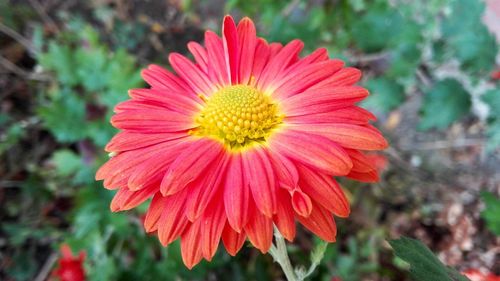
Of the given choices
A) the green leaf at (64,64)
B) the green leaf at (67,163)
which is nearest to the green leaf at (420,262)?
the green leaf at (67,163)

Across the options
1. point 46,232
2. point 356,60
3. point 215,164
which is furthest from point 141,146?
point 46,232

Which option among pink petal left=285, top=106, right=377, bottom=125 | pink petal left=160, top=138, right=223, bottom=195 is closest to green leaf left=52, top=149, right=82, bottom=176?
pink petal left=160, top=138, right=223, bottom=195

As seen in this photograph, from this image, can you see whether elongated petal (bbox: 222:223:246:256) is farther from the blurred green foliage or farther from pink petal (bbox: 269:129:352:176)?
the blurred green foliage

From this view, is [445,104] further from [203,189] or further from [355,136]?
[203,189]

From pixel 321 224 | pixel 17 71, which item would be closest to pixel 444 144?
pixel 321 224

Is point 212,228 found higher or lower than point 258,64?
lower

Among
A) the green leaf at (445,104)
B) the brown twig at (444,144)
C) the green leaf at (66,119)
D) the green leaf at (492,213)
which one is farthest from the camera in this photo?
the brown twig at (444,144)

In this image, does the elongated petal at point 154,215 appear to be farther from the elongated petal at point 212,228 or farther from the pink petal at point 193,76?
the pink petal at point 193,76
